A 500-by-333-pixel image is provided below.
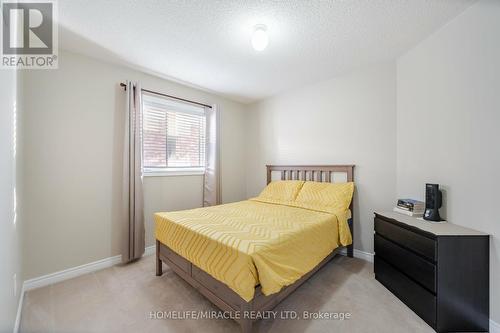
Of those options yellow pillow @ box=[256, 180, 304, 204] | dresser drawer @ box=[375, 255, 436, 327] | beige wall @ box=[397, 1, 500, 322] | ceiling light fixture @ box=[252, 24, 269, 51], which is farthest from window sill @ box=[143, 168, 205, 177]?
beige wall @ box=[397, 1, 500, 322]

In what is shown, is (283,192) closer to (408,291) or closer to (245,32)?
(408,291)

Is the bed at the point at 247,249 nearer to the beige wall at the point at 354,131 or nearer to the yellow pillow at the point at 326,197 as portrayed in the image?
the yellow pillow at the point at 326,197

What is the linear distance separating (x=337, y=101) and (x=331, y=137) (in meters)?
0.51

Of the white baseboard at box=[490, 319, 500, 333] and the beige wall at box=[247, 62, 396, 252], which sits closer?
the white baseboard at box=[490, 319, 500, 333]

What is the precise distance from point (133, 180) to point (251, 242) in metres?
1.81

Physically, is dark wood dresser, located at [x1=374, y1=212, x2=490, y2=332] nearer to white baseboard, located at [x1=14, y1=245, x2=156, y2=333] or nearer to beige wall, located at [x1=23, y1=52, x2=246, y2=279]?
beige wall, located at [x1=23, y1=52, x2=246, y2=279]

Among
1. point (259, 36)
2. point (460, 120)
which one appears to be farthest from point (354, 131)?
point (259, 36)

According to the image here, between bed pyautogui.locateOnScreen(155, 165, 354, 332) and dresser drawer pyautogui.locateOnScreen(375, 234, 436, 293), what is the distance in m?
0.37

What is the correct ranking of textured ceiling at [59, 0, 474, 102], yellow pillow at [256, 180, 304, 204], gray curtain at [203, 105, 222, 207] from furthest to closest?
gray curtain at [203, 105, 222, 207]
yellow pillow at [256, 180, 304, 204]
textured ceiling at [59, 0, 474, 102]

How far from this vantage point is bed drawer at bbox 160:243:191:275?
1.83 meters

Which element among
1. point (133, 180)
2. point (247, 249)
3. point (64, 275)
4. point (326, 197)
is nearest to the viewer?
point (247, 249)

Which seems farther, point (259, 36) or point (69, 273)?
point (69, 273)

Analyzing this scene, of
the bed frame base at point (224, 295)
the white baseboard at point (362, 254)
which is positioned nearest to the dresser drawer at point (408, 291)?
the white baseboard at point (362, 254)

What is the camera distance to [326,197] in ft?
8.54
